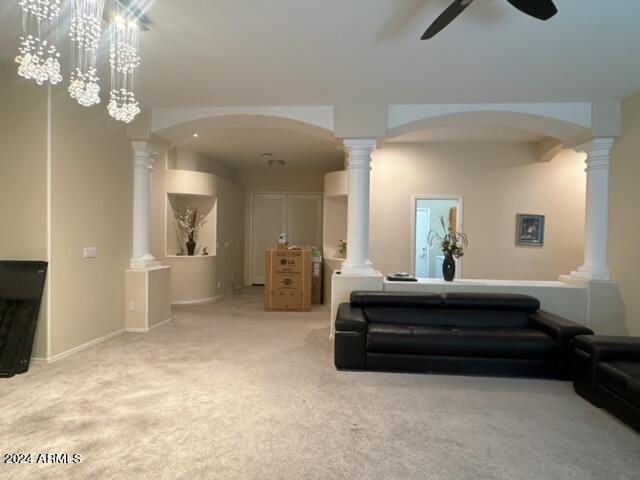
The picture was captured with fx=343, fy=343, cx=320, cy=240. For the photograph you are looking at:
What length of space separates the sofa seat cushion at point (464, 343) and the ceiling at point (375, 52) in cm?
256

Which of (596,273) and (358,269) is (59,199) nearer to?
(358,269)

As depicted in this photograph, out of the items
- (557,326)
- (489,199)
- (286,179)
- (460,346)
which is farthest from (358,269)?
(286,179)

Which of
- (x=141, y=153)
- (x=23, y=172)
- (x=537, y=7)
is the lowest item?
(x=23, y=172)

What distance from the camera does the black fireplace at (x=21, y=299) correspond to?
10.8 ft

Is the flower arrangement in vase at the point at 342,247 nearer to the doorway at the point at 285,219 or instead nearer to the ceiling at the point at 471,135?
the doorway at the point at 285,219

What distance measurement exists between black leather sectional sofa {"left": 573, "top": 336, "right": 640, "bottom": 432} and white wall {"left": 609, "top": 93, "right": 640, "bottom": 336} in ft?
4.25

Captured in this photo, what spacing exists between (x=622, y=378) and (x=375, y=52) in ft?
10.5

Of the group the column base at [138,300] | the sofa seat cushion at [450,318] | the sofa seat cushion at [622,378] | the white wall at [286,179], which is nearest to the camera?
the sofa seat cushion at [622,378]

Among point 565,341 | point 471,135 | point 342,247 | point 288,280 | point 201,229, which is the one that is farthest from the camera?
point 201,229

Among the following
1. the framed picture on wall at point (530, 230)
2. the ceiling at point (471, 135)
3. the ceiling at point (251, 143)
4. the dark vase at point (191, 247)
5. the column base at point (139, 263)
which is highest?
the ceiling at point (471, 135)

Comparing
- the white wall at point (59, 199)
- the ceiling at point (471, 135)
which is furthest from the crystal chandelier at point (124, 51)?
the ceiling at point (471, 135)

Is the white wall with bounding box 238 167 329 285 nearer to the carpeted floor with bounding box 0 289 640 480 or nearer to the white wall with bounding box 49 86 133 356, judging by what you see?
the white wall with bounding box 49 86 133 356

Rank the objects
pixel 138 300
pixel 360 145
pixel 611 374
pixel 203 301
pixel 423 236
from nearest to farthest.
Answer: pixel 611 374
pixel 360 145
pixel 138 300
pixel 203 301
pixel 423 236

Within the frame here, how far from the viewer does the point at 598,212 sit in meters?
4.12
